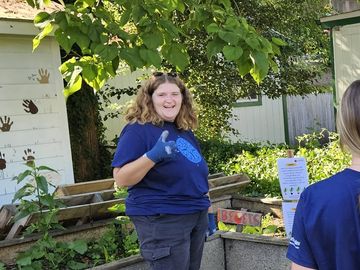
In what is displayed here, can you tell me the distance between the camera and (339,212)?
154 centimetres

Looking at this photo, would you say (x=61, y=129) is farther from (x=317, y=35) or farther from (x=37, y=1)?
(x=317, y=35)

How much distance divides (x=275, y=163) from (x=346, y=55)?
1724mm

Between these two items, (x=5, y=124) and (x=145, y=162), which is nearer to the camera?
(x=145, y=162)

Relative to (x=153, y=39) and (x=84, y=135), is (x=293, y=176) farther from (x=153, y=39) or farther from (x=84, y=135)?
(x=84, y=135)

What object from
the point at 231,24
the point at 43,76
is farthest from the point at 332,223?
the point at 43,76

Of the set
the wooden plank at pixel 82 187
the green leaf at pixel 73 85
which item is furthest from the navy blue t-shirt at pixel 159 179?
the wooden plank at pixel 82 187

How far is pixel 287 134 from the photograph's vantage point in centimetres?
1634

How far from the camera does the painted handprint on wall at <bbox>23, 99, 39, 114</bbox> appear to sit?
585 cm

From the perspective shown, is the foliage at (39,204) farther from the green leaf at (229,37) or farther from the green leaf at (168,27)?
the green leaf at (229,37)

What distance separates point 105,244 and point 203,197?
5.74 feet

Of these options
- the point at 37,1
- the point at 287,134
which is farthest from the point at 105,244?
the point at 287,134

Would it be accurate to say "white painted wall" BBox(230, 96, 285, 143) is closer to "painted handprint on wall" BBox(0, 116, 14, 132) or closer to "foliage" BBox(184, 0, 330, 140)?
"foliage" BBox(184, 0, 330, 140)

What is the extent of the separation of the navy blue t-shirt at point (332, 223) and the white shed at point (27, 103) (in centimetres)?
459

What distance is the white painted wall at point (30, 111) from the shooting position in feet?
18.6
